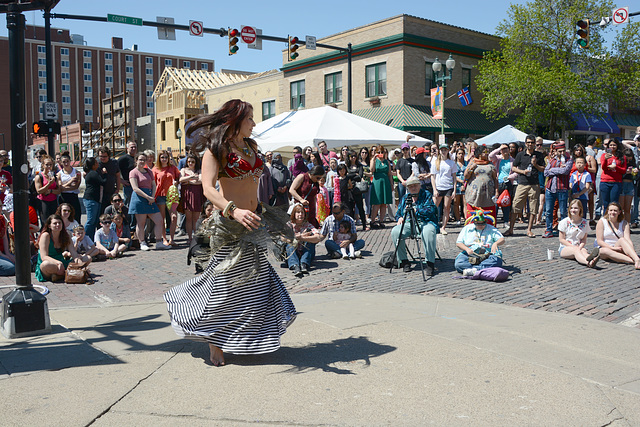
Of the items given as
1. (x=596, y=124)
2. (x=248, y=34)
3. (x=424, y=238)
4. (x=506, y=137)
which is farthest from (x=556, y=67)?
(x=424, y=238)

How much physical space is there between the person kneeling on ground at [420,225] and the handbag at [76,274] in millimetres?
4426

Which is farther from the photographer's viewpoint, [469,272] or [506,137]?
[506,137]

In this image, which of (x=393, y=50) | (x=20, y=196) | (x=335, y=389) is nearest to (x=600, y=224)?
(x=335, y=389)

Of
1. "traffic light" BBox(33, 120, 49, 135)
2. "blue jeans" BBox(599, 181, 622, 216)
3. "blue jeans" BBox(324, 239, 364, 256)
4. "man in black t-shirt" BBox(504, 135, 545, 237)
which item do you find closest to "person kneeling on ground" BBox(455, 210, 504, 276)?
"blue jeans" BBox(324, 239, 364, 256)

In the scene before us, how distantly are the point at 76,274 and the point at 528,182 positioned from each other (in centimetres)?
879

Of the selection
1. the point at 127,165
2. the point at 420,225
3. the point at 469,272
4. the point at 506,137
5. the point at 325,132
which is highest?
the point at 506,137

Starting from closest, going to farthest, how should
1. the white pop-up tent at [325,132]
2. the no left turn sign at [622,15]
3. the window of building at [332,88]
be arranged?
the white pop-up tent at [325,132]
the no left turn sign at [622,15]
the window of building at [332,88]

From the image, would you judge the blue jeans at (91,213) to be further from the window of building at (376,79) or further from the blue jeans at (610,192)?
the window of building at (376,79)

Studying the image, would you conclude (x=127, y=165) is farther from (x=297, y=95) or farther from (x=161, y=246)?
(x=297, y=95)

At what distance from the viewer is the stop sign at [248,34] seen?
19500mm

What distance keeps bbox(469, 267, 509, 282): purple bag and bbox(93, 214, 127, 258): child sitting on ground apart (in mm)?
6201

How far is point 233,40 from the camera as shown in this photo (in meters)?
19.6

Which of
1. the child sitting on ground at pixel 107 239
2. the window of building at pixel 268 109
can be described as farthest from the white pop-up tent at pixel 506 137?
the window of building at pixel 268 109

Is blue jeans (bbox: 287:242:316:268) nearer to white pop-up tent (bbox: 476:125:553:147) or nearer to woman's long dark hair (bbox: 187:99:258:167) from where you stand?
woman's long dark hair (bbox: 187:99:258:167)
